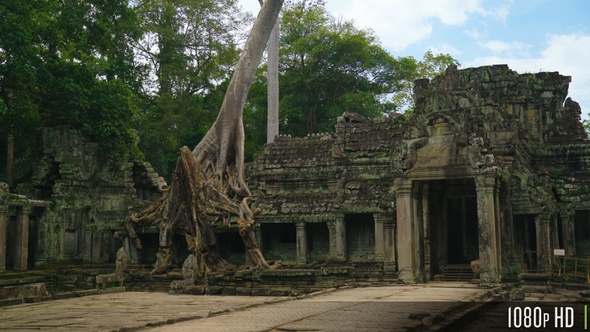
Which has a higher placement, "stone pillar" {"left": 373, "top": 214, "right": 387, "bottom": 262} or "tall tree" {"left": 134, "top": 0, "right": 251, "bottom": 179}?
"tall tree" {"left": 134, "top": 0, "right": 251, "bottom": 179}

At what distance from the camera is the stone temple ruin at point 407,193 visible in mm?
16812

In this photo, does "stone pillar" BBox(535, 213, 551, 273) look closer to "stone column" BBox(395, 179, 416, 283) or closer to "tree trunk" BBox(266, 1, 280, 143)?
"stone column" BBox(395, 179, 416, 283)

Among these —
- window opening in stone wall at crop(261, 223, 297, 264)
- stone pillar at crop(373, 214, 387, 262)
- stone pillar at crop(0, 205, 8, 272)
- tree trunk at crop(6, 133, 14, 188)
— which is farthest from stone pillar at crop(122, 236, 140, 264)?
stone pillar at crop(373, 214, 387, 262)

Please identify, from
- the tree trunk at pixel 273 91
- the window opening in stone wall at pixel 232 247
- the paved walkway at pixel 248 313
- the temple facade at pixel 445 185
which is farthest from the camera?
the tree trunk at pixel 273 91

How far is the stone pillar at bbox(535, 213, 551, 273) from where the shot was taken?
18594 millimetres

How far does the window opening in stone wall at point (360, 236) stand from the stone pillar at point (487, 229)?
6.74 meters

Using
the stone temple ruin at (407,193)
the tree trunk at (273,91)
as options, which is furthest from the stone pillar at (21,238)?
the tree trunk at (273,91)

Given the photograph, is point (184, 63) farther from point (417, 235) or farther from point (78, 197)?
point (417, 235)

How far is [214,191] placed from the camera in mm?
23766

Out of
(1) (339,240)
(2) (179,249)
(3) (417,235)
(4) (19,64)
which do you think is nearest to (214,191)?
(2) (179,249)

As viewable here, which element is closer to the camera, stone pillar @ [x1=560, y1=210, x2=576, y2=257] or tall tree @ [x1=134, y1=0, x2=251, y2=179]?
stone pillar @ [x1=560, y1=210, x2=576, y2=257]

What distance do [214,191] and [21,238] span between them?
7033 mm

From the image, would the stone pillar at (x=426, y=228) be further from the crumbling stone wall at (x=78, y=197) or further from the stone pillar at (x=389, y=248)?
the crumbling stone wall at (x=78, y=197)

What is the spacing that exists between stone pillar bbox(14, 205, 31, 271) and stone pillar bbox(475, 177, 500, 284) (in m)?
16.0
